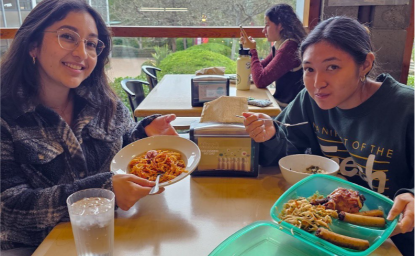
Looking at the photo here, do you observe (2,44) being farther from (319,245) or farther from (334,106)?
(319,245)

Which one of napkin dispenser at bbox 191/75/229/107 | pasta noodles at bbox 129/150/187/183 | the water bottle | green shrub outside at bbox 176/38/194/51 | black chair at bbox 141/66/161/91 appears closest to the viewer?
pasta noodles at bbox 129/150/187/183

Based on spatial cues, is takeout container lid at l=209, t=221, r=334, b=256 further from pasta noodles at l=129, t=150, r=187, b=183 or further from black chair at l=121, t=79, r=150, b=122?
black chair at l=121, t=79, r=150, b=122

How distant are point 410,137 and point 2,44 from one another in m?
3.49

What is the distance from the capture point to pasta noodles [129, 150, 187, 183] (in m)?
1.15

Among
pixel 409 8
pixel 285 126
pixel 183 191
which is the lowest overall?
pixel 183 191

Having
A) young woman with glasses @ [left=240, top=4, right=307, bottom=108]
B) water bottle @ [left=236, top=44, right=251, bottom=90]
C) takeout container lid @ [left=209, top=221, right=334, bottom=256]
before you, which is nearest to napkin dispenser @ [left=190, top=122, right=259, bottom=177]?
takeout container lid @ [left=209, top=221, right=334, bottom=256]

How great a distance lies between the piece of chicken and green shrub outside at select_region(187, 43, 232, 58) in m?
2.91

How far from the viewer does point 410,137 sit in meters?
1.22

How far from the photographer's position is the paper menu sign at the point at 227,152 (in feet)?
4.21

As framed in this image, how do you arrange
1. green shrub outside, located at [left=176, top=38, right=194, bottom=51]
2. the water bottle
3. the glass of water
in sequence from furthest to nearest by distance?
green shrub outside, located at [left=176, top=38, right=194, bottom=51], the water bottle, the glass of water

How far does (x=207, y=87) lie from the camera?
92.7 inches

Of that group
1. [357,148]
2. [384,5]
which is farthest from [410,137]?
[384,5]

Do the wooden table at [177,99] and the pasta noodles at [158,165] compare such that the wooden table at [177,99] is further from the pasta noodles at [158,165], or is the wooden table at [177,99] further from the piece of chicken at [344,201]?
the piece of chicken at [344,201]

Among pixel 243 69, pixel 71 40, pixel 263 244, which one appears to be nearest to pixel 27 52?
pixel 71 40
